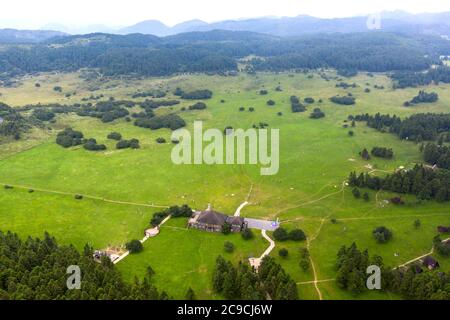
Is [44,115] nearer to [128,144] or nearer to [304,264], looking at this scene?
[128,144]

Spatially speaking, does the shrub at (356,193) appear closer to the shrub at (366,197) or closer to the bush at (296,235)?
the shrub at (366,197)

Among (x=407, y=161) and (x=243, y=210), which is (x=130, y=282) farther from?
(x=407, y=161)

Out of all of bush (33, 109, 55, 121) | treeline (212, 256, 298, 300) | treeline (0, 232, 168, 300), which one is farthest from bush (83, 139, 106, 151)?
treeline (212, 256, 298, 300)

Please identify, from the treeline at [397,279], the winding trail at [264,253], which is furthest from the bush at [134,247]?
the treeline at [397,279]

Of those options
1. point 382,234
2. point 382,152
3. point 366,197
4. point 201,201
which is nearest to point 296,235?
point 382,234

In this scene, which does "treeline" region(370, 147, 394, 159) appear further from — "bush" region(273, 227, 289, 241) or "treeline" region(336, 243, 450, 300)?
"treeline" region(336, 243, 450, 300)
